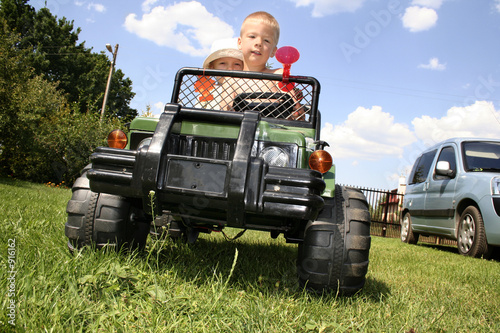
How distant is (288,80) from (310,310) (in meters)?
1.93

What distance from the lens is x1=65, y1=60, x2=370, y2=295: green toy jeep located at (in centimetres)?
203

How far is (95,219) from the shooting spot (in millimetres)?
2531

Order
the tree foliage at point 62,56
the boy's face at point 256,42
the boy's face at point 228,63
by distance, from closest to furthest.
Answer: the boy's face at point 256,42 < the boy's face at point 228,63 < the tree foliage at point 62,56

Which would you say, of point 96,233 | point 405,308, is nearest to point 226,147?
point 96,233

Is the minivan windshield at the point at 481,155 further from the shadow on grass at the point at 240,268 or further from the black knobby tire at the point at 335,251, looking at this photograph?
the black knobby tire at the point at 335,251

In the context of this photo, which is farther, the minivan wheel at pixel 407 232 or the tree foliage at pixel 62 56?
the tree foliage at pixel 62 56

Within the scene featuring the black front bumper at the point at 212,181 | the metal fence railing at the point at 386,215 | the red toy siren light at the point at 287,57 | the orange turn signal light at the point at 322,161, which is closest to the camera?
the black front bumper at the point at 212,181

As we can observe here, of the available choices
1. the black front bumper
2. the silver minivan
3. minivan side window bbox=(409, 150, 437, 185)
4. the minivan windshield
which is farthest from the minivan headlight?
the black front bumper

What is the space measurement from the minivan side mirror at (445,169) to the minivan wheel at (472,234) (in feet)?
2.25

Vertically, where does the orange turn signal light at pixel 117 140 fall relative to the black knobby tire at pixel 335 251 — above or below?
above

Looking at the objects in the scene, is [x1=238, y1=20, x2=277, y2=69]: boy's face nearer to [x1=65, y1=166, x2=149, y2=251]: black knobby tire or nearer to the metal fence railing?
[x1=65, y1=166, x2=149, y2=251]: black knobby tire

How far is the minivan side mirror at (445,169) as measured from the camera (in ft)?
21.1

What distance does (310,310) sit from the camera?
213cm

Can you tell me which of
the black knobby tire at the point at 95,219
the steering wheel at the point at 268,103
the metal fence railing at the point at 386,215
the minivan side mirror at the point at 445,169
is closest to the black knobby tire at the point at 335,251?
the steering wheel at the point at 268,103
